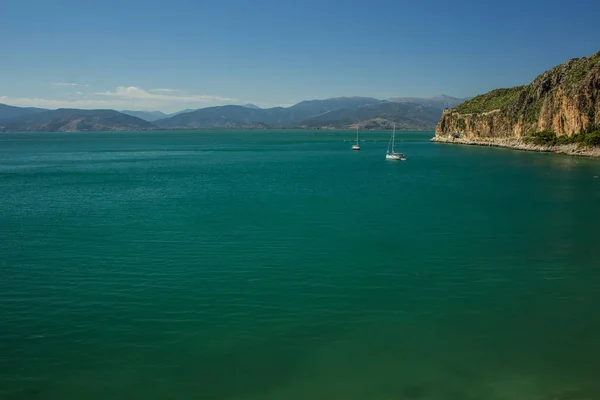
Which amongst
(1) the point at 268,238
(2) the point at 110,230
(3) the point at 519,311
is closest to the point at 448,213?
(1) the point at 268,238

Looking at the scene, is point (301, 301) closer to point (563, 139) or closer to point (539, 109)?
point (563, 139)

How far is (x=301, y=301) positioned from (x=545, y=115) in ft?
289

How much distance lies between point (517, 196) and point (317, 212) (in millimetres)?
17396

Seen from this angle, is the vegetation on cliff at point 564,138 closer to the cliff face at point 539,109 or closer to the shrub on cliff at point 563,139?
the shrub on cliff at point 563,139

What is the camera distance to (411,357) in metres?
12.8

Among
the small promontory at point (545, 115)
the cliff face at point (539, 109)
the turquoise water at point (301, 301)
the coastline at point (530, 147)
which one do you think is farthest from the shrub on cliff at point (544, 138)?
the turquoise water at point (301, 301)

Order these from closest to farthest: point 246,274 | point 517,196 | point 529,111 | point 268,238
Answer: point 246,274 → point 268,238 → point 517,196 → point 529,111

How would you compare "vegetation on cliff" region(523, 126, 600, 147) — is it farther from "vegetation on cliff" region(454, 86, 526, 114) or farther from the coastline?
"vegetation on cliff" region(454, 86, 526, 114)

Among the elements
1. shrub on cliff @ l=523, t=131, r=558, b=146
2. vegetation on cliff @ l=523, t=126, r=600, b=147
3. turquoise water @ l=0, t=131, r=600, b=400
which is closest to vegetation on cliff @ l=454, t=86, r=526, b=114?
shrub on cliff @ l=523, t=131, r=558, b=146

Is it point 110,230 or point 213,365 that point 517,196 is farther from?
point 213,365

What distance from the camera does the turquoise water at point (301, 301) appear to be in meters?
11.8

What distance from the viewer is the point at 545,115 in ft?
295

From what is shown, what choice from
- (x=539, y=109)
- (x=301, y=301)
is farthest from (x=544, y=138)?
(x=301, y=301)

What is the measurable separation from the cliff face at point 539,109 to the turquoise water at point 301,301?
→ 52154 millimetres
